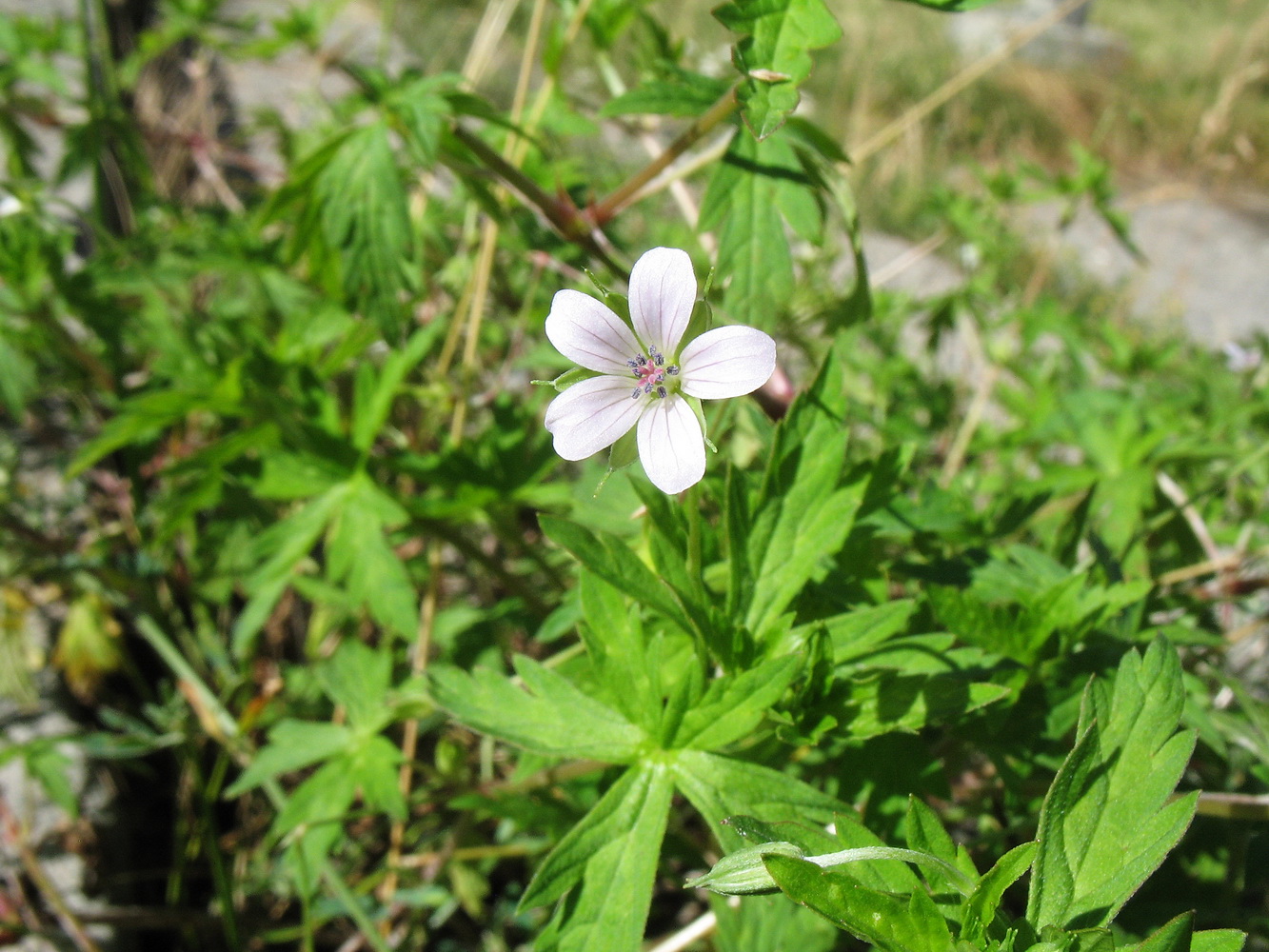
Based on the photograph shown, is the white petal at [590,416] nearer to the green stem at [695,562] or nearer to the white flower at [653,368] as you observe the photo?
the white flower at [653,368]

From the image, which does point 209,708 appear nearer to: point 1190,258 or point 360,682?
point 360,682

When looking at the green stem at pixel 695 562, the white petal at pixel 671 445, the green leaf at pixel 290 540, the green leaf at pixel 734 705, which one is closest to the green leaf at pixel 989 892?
the green leaf at pixel 734 705

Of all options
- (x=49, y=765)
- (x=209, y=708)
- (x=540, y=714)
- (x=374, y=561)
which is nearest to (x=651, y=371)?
(x=540, y=714)

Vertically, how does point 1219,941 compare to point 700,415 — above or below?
below

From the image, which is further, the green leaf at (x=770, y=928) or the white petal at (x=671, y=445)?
the green leaf at (x=770, y=928)

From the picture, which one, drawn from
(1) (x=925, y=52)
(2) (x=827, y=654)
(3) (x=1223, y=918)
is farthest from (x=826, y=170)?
(1) (x=925, y=52)

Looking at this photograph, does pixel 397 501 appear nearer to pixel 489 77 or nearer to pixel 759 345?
pixel 759 345

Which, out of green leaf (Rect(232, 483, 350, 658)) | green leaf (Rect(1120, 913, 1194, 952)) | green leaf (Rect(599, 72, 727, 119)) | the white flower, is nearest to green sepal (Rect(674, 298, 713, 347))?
the white flower
